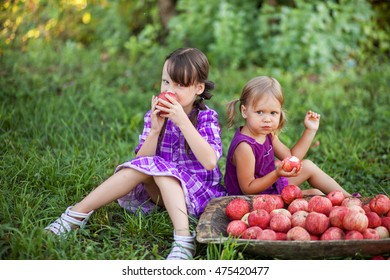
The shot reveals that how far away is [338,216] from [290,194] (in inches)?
14.7

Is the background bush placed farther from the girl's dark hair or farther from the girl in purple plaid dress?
the girl's dark hair

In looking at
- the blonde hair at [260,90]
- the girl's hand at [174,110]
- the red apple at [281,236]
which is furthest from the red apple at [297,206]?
the girl's hand at [174,110]

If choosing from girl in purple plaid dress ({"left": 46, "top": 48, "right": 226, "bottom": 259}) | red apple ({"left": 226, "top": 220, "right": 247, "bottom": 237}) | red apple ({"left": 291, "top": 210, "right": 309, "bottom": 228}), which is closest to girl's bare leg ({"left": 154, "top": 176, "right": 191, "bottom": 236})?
girl in purple plaid dress ({"left": 46, "top": 48, "right": 226, "bottom": 259})

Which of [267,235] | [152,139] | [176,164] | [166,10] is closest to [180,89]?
[152,139]

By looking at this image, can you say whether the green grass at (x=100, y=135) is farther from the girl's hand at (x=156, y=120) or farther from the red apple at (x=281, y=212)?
the girl's hand at (x=156, y=120)

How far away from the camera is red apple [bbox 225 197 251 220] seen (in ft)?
8.93

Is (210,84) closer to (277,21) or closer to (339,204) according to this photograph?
(339,204)

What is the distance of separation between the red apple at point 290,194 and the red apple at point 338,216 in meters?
0.31

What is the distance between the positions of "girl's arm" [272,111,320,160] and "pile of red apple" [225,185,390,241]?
412mm

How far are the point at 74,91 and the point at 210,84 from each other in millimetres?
2459

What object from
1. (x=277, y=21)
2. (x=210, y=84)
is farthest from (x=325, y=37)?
(x=210, y=84)

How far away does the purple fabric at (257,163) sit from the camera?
2957mm

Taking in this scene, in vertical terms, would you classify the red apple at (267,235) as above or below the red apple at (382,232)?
above

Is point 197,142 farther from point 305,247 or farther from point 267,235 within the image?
point 305,247
